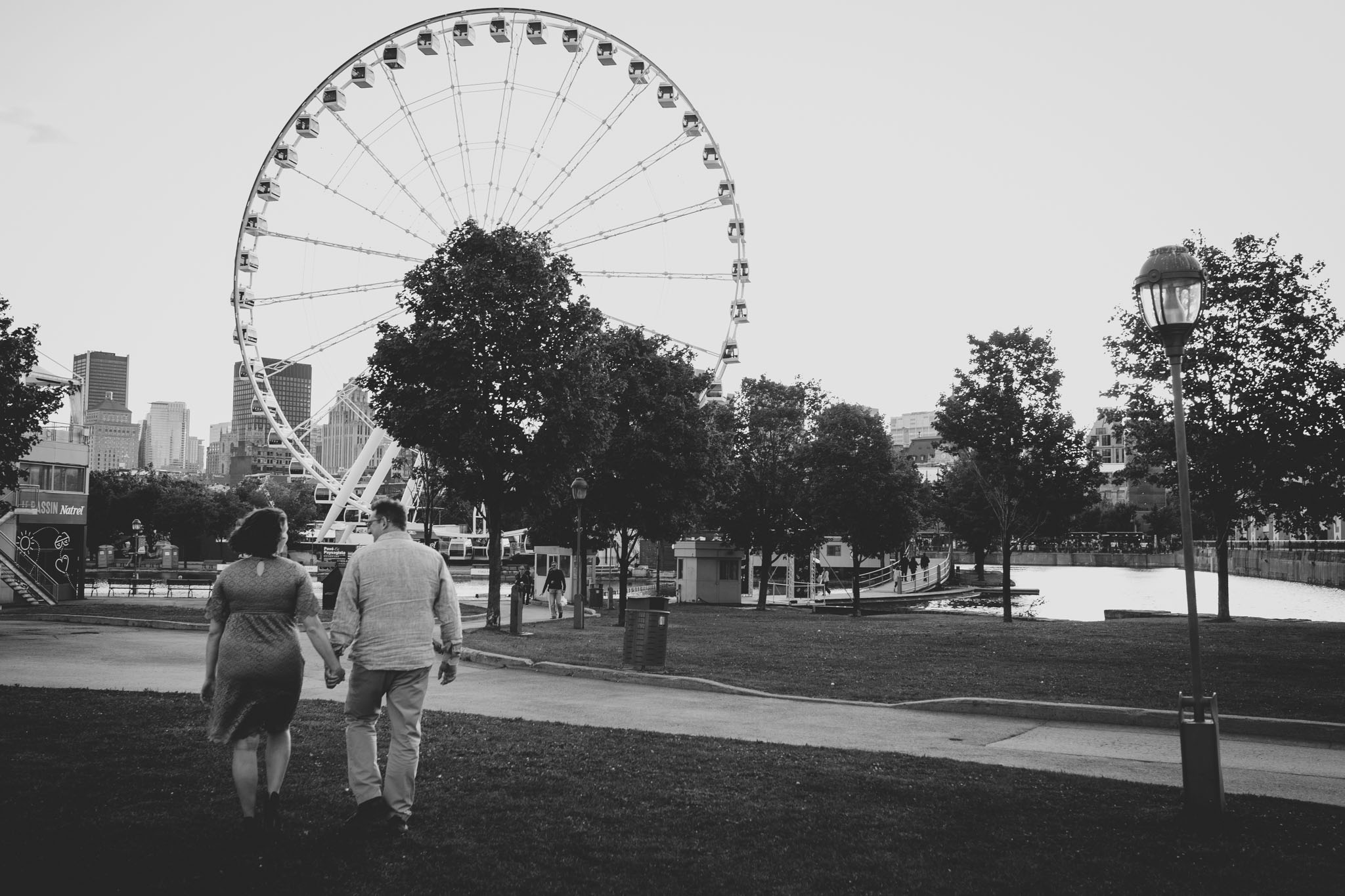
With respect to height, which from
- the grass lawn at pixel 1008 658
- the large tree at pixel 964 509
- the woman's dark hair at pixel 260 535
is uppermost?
the large tree at pixel 964 509

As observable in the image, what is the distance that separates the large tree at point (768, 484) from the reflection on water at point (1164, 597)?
31.8 ft

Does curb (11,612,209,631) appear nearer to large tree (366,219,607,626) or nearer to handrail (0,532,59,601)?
large tree (366,219,607,626)

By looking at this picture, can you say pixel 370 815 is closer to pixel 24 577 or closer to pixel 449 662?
pixel 449 662

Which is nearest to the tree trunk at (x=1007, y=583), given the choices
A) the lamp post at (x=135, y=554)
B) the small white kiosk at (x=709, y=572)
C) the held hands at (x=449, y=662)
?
the small white kiosk at (x=709, y=572)

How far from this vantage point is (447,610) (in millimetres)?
7203

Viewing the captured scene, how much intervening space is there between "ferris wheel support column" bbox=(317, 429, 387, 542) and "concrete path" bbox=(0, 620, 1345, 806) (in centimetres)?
2947

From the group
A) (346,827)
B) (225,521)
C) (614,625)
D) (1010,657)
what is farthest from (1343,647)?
(225,521)

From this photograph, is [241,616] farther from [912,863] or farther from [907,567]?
[907,567]

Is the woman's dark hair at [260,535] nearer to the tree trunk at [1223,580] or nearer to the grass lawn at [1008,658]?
the grass lawn at [1008,658]

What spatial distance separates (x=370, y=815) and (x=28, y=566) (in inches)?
1686

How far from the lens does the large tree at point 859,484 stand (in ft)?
144

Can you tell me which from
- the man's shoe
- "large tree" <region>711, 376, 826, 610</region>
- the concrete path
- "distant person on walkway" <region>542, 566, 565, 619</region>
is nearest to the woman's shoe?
the man's shoe

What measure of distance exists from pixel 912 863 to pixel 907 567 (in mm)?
70460

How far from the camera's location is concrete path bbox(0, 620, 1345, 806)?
1003cm
